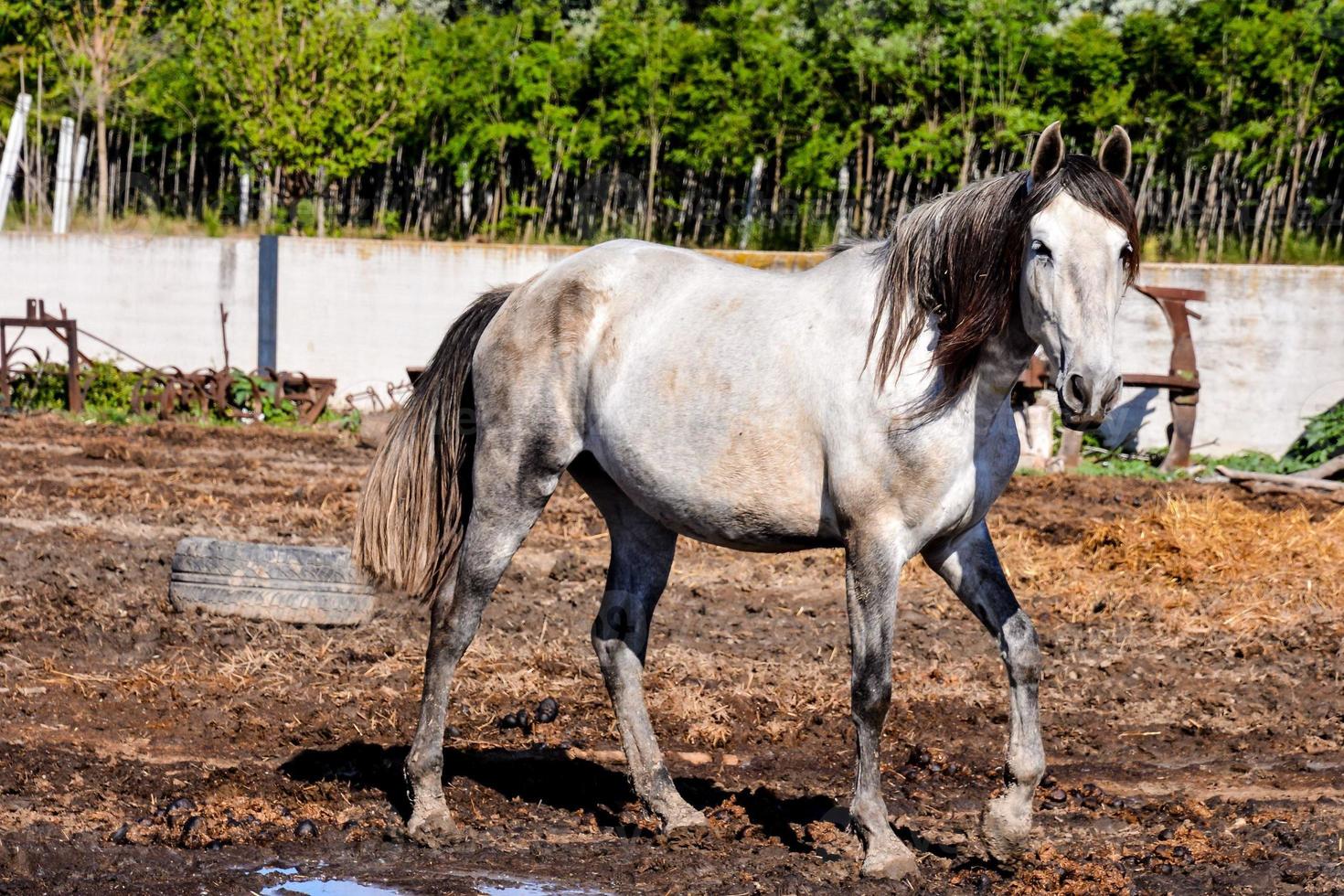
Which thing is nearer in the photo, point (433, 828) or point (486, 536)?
point (433, 828)

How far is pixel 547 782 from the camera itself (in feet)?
16.3

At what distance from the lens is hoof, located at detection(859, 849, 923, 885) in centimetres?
396

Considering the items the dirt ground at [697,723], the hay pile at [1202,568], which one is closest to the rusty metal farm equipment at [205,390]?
the dirt ground at [697,723]

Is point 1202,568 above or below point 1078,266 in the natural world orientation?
below

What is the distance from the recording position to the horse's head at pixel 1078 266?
139 inches

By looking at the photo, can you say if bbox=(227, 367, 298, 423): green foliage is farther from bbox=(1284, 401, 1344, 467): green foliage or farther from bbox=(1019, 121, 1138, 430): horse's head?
bbox=(1019, 121, 1138, 430): horse's head

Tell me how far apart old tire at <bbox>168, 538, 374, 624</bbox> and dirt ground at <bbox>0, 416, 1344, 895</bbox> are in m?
0.12

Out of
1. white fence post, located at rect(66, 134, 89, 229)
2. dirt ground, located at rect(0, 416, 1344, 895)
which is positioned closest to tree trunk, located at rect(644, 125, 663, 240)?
white fence post, located at rect(66, 134, 89, 229)

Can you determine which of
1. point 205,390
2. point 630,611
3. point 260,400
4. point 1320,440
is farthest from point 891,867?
point 205,390

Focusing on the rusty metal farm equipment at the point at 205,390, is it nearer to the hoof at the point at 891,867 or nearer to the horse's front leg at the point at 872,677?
the horse's front leg at the point at 872,677

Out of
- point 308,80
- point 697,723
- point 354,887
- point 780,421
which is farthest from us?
point 308,80

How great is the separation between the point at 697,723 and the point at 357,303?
1266cm

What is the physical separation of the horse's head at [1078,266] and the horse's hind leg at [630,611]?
5.43 ft

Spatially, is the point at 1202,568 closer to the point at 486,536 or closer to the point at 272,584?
the point at 486,536
